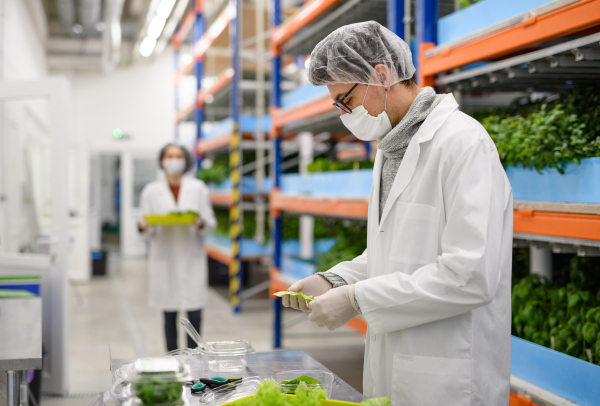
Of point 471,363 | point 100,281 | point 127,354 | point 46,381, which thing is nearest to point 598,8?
point 471,363

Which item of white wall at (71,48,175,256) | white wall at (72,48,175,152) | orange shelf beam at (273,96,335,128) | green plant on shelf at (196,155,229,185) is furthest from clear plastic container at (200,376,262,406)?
white wall at (72,48,175,152)

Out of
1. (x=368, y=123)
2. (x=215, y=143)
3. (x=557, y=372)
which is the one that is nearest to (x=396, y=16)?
(x=368, y=123)

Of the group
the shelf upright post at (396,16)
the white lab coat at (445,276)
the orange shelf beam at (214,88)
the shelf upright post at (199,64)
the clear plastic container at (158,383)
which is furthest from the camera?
the shelf upright post at (199,64)

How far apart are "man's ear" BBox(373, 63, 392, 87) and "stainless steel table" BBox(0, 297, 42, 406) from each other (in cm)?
138

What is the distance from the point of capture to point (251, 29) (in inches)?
306

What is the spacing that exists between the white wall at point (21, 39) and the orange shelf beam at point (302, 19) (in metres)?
2.80

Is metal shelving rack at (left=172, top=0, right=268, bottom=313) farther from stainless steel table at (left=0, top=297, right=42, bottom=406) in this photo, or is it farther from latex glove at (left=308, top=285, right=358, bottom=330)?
latex glove at (left=308, top=285, right=358, bottom=330)

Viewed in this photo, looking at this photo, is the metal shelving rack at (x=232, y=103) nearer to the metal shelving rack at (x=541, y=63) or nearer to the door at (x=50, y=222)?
the door at (x=50, y=222)

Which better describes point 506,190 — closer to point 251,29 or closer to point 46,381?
point 46,381

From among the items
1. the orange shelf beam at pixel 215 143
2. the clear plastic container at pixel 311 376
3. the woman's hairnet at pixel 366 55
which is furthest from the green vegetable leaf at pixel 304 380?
the orange shelf beam at pixel 215 143

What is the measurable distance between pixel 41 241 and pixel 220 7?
299 inches

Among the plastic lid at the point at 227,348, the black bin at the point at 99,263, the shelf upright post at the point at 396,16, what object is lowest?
the black bin at the point at 99,263

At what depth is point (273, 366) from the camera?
173 centimetres

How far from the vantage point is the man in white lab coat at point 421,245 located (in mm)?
1390
